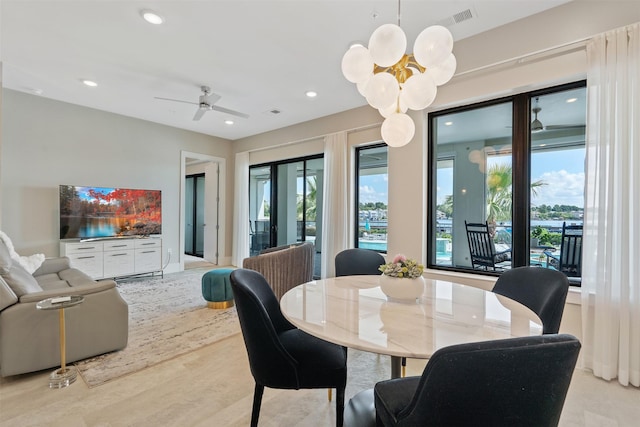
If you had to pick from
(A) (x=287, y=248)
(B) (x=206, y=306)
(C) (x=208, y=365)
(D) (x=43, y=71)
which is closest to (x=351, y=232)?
(A) (x=287, y=248)

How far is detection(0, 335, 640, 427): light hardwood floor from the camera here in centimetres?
172

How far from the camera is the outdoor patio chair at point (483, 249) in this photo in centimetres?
307

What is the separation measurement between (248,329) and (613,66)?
323 cm

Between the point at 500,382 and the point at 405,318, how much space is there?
1.82 feet

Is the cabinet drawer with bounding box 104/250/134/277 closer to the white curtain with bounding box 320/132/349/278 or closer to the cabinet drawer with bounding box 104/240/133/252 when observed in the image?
the cabinet drawer with bounding box 104/240/133/252

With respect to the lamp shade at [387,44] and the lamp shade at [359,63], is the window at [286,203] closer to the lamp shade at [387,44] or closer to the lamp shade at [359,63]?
the lamp shade at [359,63]

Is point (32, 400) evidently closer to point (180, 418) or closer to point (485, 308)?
point (180, 418)

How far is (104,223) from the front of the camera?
4770mm

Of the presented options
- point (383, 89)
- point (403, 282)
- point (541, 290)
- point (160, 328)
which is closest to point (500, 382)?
point (403, 282)

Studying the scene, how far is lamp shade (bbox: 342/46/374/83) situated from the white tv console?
16.2ft

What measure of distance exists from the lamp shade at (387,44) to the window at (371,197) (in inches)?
115

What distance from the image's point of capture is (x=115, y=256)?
4750 millimetres

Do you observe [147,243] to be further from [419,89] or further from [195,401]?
[419,89]

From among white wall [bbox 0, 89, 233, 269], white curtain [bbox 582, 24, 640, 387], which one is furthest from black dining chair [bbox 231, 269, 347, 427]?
white wall [bbox 0, 89, 233, 269]
